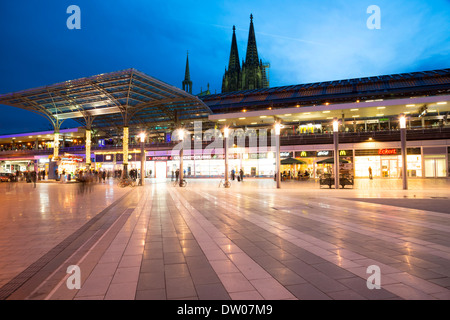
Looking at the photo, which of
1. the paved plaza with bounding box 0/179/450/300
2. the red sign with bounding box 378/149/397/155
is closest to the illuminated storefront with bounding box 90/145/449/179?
the red sign with bounding box 378/149/397/155

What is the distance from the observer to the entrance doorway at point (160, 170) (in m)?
51.8

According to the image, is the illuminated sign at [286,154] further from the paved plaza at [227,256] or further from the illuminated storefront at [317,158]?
the paved plaza at [227,256]

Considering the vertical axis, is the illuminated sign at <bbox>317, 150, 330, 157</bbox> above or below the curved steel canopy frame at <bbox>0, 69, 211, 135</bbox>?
below

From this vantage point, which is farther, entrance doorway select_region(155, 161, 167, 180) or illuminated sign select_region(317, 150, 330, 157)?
entrance doorway select_region(155, 161, 167, 180)

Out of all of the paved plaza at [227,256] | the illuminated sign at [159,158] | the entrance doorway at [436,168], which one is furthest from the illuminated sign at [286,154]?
the paved plaza at [227,256]

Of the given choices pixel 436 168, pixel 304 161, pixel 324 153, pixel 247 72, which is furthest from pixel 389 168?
pixel 247 72

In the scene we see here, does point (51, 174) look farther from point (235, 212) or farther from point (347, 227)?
point (347, 227)

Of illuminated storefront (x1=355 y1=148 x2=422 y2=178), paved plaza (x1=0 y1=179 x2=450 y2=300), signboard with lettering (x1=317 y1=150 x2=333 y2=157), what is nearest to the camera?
Answer: paved plaza (x1=0 y1=179 x2=450 y2=300)

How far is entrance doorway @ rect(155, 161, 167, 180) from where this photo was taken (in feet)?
170

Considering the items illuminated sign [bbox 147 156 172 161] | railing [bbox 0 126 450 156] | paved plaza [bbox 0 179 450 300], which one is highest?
railing [bbox 0 126 450 156]

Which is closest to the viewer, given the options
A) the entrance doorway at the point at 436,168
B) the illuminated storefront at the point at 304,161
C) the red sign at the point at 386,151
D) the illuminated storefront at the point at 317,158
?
the entrance doorway at the point at 436,168

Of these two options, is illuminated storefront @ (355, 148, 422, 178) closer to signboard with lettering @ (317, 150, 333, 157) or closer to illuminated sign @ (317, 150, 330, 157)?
signboard with lettering @ (317, 150, 333, 157)

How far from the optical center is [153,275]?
4.18 meters
